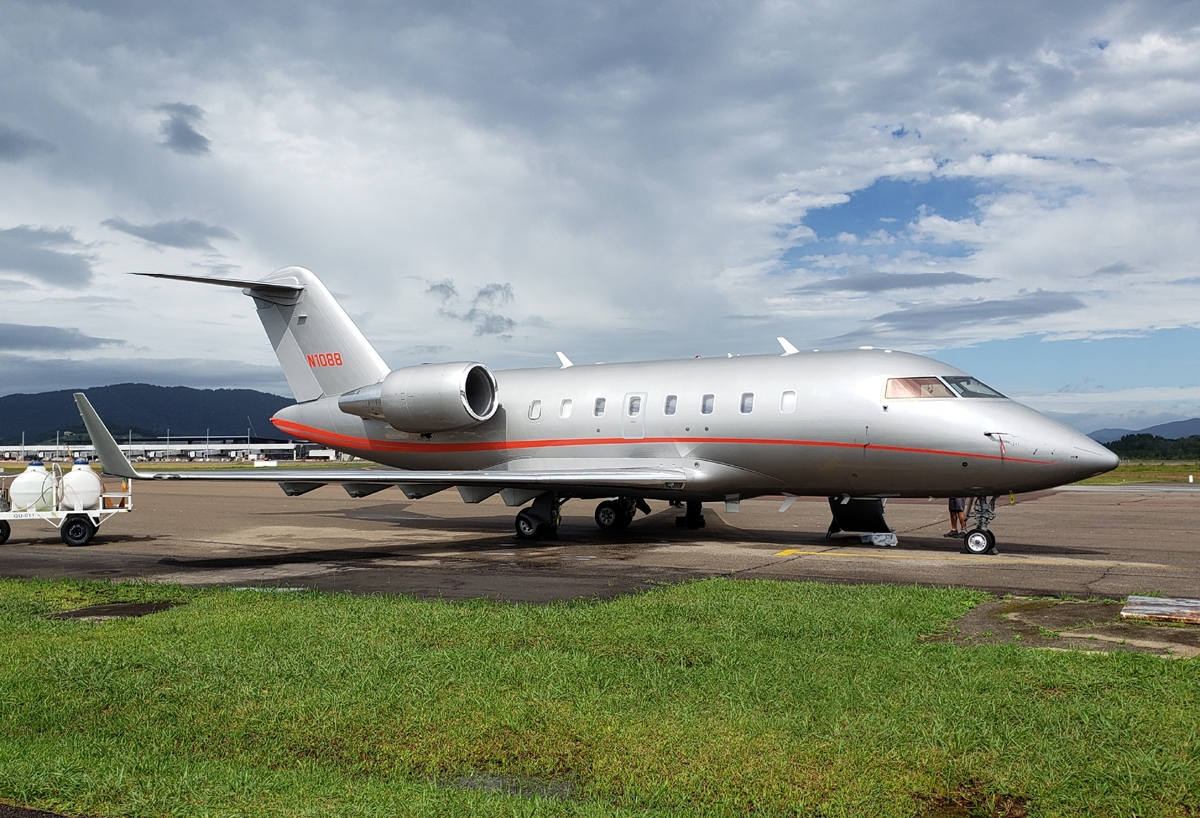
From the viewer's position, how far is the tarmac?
12242mm

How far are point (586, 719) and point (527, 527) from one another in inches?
517

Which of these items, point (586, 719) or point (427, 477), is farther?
point (427, 477)

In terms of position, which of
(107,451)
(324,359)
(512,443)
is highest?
(324,359)

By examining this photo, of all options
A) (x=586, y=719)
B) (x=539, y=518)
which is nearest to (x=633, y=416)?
(x=539, y=518)

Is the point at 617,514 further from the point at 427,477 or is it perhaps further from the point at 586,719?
the point at 586,719

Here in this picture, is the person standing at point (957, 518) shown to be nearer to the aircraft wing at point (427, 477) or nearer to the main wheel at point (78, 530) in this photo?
the aircraft wing at point (427, 477)

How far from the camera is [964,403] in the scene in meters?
15.4

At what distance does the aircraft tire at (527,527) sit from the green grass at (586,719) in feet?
32.3

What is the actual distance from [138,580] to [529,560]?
5.78 metres

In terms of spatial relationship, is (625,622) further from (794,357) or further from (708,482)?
(794,357)

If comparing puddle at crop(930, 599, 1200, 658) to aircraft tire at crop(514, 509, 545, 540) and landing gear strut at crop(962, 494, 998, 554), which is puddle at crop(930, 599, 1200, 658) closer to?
landing gear strut at crop(962, 494, 998, 554)

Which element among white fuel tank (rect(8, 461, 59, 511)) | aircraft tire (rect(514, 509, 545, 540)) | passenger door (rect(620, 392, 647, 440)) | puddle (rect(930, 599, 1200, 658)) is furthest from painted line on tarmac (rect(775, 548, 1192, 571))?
white fuel tank (rect(8, 461, 59, 511))

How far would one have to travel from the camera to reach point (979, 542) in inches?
609

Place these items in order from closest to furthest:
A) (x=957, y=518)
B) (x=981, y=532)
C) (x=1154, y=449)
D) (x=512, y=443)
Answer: (x=981, y=532)
(x=957, y=518)
(x=512, y=443)
(x=1154, y=449)
